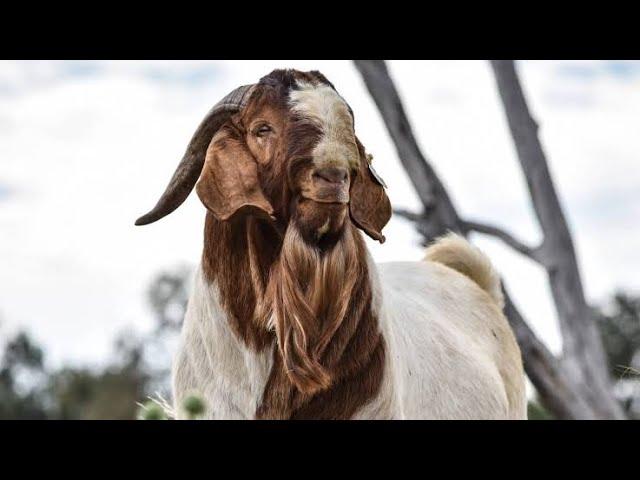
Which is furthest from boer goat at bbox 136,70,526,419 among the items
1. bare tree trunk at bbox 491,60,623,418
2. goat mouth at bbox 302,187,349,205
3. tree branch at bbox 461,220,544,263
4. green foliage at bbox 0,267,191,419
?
green foliage at bbox 0,267,191,419

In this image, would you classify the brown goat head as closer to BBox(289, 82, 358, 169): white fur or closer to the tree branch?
BBox(289, 82, 358, 169): white fur

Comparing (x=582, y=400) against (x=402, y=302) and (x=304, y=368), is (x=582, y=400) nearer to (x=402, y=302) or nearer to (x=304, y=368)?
(x=402, y=302)

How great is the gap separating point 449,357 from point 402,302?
1.23 feet

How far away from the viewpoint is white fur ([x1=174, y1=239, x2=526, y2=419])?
6344mm

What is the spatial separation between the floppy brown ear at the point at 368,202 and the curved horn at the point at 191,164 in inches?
25.3

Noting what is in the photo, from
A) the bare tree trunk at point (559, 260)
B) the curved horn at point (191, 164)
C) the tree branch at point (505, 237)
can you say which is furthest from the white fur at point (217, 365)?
the bare tree trunk at point (559, 260)

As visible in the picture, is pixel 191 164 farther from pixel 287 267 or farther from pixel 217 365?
pixel 217 365

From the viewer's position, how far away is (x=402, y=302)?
296 inches

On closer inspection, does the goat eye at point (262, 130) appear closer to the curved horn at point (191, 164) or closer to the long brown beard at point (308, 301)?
the curved horn at point (191, 164)

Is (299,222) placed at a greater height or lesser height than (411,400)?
greater

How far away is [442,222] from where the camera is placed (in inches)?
631

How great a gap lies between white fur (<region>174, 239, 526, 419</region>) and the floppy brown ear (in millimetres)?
243
